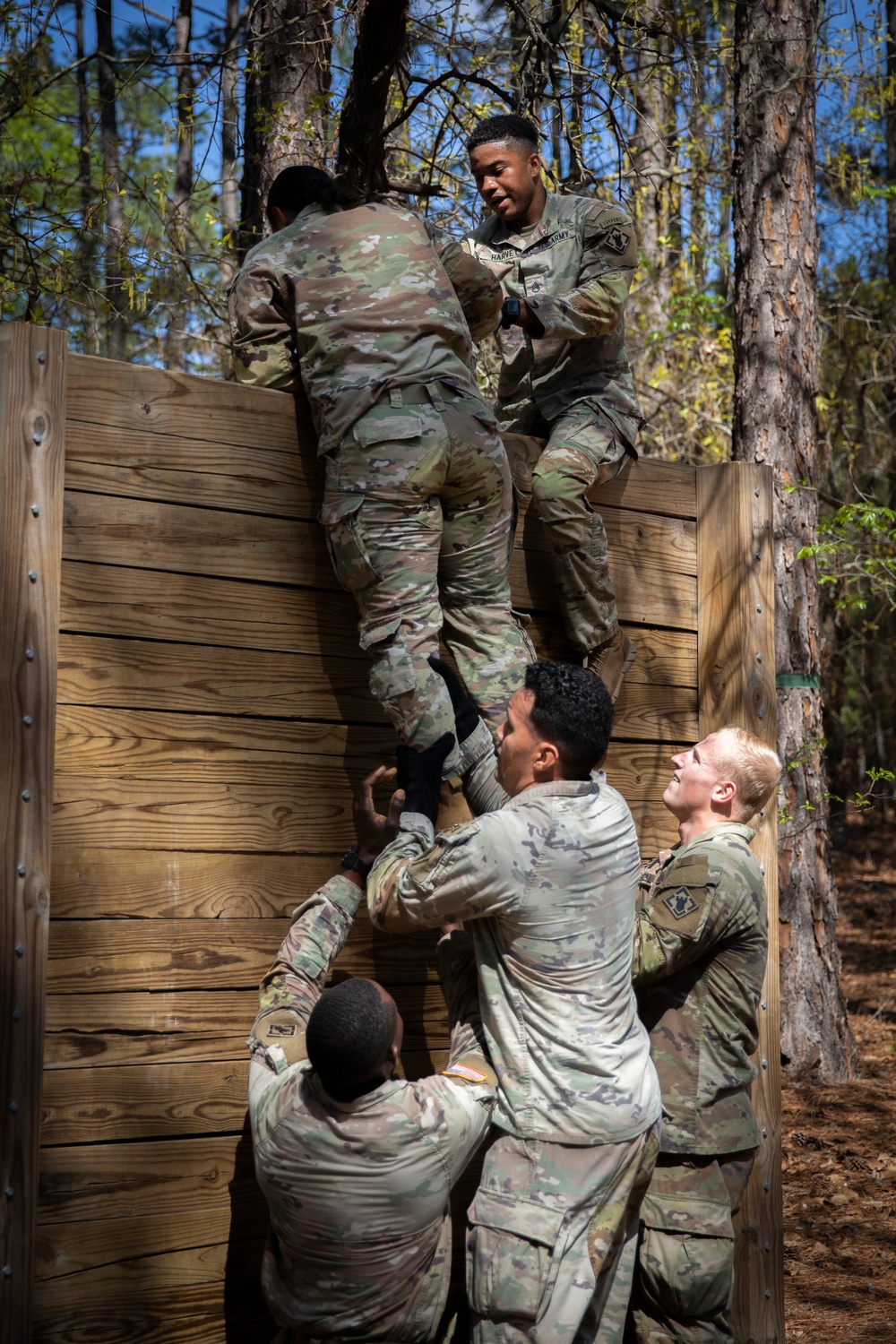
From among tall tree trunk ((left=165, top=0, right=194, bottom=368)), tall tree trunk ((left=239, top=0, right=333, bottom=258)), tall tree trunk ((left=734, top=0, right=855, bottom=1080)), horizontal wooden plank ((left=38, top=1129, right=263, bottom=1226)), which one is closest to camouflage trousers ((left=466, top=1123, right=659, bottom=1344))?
horizontal wooden plank ((left=38, top=1129, right=263, bottom=1226))

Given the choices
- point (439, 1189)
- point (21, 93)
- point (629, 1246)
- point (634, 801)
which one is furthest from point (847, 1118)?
point (21, 93)

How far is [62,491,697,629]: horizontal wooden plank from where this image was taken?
309cm

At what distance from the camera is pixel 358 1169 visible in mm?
2549

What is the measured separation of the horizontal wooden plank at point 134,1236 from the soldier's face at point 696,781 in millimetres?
1523

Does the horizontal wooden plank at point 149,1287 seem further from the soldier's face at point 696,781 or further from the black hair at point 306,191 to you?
the black hair at point 306,191

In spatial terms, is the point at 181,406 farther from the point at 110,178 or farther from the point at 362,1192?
the point at 110,178

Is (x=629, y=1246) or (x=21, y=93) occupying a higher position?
(x=21, y=93)

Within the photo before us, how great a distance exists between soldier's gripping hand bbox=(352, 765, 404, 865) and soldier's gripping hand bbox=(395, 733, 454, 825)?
48mm

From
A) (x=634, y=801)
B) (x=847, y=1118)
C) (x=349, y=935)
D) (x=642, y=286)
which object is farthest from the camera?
(x=642, y=286)

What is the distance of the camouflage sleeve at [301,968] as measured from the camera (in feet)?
9.58

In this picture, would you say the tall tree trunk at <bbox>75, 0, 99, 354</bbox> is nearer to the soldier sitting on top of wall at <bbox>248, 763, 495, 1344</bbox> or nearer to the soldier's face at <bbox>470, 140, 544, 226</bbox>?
the soldier's face at <bbox>470, 140, 544, 226</bbox>

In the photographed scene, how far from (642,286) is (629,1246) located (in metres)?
9.55

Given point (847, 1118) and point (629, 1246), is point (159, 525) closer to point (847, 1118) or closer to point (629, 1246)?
point (629, 1246)

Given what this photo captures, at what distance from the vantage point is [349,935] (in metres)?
3.43
